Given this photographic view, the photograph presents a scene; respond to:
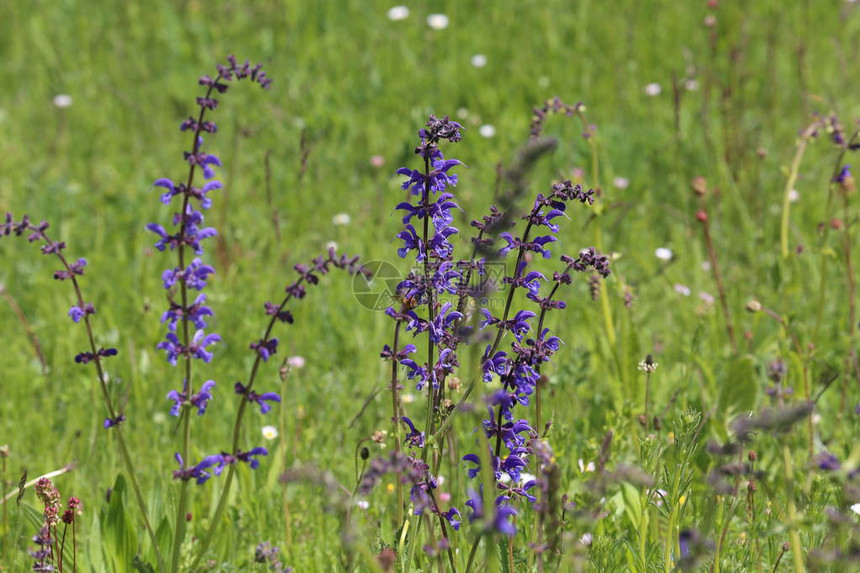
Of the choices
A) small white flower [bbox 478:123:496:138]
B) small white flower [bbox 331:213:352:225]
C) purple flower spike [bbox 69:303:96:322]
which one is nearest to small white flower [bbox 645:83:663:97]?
small white flower [bbox 478:123:496:138]

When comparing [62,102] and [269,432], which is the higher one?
[62,102]

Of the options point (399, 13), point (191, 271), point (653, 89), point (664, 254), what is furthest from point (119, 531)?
point (399, 13)

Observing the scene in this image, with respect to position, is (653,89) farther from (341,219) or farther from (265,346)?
(265,346)

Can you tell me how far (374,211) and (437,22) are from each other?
235 centimetres

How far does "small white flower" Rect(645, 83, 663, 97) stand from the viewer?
672 cm

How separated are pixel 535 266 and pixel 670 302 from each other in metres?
0.77

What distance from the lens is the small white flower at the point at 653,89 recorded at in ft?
22.1

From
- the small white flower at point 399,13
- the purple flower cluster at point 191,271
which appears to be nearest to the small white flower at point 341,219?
the small white flower at point 399,13

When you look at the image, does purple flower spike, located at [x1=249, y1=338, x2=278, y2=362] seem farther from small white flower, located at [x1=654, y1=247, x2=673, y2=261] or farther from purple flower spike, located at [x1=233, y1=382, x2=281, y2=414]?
small white flower, located at [x1=654, y1=247, x2=673, y2=261]

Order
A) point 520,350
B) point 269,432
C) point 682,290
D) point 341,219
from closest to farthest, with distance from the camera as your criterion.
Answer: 1. point 520,350
2. point 269,432
3. point 682,290
4. point 341,219

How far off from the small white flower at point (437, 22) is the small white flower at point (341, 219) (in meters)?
2.32

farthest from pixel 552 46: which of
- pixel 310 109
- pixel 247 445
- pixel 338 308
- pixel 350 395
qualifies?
pixel 247 445

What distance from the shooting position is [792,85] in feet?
22.9

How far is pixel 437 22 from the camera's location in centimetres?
745
